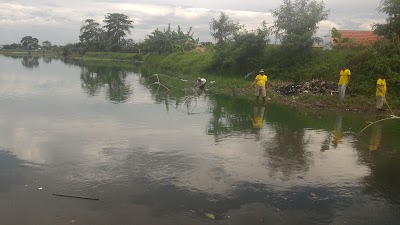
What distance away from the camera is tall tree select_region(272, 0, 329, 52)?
24.0 meters

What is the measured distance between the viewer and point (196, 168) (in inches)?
337

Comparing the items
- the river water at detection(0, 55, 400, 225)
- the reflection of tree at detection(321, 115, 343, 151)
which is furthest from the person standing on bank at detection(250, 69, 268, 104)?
the reflection of tree at detection(321, 115, 343, 151)

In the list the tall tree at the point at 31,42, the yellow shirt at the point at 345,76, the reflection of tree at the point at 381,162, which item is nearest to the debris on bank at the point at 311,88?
the yellow shirt at the point at 345,76

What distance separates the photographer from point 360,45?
22703mm

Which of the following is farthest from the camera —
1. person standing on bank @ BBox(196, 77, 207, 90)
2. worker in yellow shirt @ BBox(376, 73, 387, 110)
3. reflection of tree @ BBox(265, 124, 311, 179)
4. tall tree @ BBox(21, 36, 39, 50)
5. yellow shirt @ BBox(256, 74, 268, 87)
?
tall tree @ BBox(21, 36, 39, 50)

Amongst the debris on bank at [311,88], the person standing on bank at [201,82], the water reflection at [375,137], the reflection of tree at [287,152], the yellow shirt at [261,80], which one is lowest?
the reflection of tree at [287,152]

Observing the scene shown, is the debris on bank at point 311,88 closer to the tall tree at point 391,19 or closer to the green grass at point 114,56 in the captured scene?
the tall tree at point 391,19

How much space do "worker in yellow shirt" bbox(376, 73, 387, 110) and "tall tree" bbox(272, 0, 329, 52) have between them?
8.99 meters

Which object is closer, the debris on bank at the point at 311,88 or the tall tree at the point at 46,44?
the debris on bank at the point at 311,88

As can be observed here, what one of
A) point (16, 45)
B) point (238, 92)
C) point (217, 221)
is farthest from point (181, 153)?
point (16, 45)

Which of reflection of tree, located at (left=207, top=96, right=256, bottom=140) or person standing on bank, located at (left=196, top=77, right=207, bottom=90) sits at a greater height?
person standing on bank, located at (left=196, top=77, right=207, bottom=90)

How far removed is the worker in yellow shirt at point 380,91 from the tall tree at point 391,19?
649 centimetres

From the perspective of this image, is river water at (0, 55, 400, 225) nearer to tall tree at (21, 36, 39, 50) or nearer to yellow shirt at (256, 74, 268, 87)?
yellow shirt at (256, 74, 268, 87)

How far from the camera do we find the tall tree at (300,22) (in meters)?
24.0
